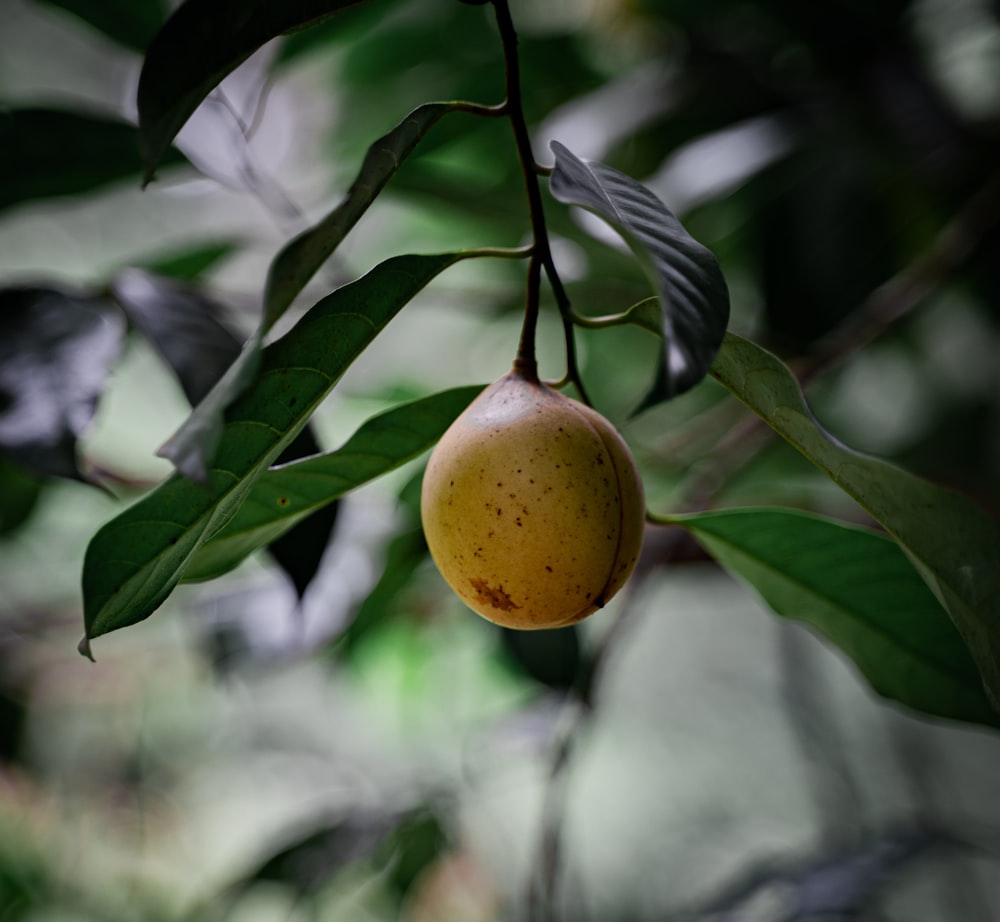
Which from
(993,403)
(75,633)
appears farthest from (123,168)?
(993,403)

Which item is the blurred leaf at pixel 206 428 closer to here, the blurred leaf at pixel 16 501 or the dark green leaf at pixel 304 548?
the dark green leaf at pixel 304 548

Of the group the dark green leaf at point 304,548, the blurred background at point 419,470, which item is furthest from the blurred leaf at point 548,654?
the dark green leaf at point 304,548

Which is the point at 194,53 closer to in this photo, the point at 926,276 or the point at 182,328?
the point at 182,328

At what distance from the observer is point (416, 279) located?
1.10ft

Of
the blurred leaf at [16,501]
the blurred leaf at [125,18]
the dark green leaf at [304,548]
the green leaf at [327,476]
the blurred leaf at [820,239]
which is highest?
the blurred leaf at [125,18]

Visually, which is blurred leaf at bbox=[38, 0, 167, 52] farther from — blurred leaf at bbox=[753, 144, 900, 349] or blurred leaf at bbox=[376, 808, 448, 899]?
blurred leaf at bbox=[376, 808, 448, 899]

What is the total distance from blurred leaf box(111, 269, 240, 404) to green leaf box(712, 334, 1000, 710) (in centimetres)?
26

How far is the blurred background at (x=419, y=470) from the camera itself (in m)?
0.76

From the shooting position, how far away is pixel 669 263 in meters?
0.27

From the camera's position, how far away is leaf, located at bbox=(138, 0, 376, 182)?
0.30 meters

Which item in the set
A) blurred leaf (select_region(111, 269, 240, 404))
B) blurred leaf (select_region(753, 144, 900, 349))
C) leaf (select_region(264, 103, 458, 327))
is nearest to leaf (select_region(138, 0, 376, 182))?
leaf (select_region(264, 103, 458, 327))

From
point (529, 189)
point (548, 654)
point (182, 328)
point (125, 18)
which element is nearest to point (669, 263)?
point (529, 189)

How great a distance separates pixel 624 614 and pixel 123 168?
1.43ft

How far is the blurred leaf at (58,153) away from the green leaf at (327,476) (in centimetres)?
31
